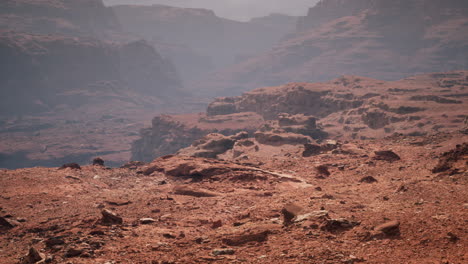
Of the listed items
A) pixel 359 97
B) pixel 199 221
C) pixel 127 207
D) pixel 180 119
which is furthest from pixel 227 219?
pixel 180 119

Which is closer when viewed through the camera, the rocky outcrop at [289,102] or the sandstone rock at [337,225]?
the sandstone rock at [337,225]

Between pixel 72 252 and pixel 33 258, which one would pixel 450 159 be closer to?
pixel 72 252

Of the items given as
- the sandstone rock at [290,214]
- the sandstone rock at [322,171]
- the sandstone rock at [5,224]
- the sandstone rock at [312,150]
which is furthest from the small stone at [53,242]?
the sandstone rock at [312,150]

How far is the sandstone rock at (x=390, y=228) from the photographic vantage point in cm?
763

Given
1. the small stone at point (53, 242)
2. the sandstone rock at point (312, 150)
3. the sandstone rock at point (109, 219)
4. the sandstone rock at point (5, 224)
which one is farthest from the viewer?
the sandstone rock at point (312, 150)

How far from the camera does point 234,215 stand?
11.6m

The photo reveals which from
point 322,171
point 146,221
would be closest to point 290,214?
point 146,221

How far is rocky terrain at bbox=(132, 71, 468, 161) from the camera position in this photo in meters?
54.2

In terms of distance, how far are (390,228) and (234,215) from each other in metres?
5.23

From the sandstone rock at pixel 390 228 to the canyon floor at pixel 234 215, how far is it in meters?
0.02

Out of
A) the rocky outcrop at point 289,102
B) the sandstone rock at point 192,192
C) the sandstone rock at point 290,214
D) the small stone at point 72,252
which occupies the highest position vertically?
the sandstone rock at point 290,214

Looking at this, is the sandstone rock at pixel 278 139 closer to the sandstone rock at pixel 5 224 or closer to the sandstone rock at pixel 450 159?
the sandstone rock at pixel 450 159

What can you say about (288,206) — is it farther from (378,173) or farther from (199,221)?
(378,173)

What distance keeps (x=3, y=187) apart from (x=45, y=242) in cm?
909
